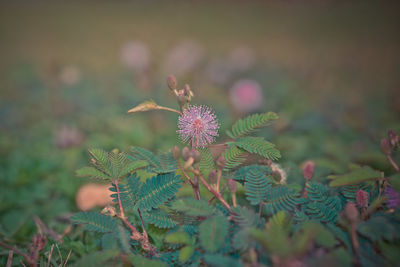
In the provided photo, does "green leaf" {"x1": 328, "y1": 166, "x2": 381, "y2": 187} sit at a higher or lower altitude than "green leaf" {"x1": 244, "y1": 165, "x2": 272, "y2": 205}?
higher

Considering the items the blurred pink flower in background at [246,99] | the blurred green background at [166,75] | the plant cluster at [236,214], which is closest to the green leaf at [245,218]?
the plant cluster at [236,214]

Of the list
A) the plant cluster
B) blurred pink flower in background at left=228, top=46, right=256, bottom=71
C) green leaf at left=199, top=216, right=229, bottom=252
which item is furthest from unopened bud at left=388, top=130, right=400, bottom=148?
blurred pink flower in background at left=228, top=46, right=256, bottom=71

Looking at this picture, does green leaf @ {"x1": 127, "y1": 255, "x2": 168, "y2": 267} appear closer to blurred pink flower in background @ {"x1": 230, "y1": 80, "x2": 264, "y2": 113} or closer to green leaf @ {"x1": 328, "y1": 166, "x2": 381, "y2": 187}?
green leaf @ {"x1": 328, "y1": 166, "x2": 381, "y2": 187}

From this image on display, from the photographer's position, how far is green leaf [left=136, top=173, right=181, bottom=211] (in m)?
0.60

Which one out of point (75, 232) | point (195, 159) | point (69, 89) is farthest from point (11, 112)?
point (195, 159)

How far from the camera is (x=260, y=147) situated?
0.60 meters

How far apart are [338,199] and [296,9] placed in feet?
16.2

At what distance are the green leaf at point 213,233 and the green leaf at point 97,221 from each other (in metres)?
0.19

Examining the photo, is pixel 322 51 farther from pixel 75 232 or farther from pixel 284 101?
pixel 75 232

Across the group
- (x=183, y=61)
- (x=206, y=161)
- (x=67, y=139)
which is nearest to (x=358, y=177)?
(x=206, y=161)

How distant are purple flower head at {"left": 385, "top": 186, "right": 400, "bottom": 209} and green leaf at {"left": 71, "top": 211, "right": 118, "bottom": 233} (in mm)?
476

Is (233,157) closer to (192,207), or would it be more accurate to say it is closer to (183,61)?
(192,207)

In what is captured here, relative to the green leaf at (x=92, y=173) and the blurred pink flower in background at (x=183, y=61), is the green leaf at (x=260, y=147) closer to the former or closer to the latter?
the green leaf at (x=92, y=173)

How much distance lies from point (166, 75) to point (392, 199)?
2.51 meters
